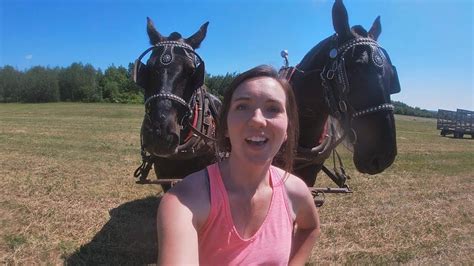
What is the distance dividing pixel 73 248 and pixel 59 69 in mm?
90006

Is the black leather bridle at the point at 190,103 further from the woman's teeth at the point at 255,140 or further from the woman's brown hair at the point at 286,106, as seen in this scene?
the woman's teeth at the point at 255,140

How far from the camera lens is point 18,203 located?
5.76 m

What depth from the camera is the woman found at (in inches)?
57.7

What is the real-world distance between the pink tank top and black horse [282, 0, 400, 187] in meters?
1.40

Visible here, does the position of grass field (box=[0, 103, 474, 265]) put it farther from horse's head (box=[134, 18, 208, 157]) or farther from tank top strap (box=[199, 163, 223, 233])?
tank top strap (box=[199, 163, 223, 233])

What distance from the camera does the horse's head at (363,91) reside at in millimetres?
2754

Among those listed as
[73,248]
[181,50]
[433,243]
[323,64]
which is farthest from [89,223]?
[433,243]

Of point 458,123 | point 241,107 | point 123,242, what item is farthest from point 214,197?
point 458,123

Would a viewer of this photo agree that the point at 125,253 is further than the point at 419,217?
No

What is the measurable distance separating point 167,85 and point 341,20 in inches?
58.5

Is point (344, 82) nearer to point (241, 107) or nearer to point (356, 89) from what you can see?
point (356, 89)

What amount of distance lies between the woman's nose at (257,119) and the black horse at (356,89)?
144cm

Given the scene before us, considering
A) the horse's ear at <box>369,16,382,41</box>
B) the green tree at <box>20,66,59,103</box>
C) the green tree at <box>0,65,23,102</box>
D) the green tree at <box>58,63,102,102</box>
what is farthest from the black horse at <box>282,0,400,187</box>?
the green tree at <box>0,65,23,102</box>

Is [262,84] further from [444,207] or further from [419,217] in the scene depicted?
[444,207]
